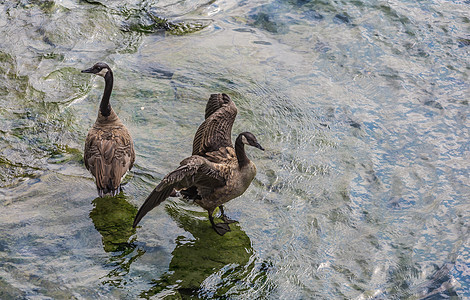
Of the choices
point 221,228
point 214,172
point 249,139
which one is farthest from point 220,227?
point 249,139

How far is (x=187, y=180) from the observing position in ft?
18.3

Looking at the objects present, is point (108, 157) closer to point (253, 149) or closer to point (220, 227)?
point (220, 227)

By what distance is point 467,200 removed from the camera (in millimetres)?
6645

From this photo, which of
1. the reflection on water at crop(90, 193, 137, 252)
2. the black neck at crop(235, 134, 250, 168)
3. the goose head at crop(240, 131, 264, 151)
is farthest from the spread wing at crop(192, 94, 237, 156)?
the reflection on water at crop(90, 193, 137, 252)

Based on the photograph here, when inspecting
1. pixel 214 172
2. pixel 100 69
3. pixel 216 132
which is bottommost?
pixel 214 172

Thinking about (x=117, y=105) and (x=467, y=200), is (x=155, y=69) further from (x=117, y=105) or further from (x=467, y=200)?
(x=467, y=200)

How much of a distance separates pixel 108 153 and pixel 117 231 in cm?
92

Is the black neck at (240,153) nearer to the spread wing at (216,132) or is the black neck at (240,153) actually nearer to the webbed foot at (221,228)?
the spread wing at (216,132)

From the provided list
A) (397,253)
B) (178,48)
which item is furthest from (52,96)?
(397,253)

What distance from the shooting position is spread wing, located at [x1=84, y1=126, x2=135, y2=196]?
6.00 metres

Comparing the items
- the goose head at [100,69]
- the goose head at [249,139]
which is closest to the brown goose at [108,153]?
the goose head at [100,69]

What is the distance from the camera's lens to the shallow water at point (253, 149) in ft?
18.1

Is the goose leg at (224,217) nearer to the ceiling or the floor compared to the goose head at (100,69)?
nearer to the floor

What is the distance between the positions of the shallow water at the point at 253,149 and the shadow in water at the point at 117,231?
20 millimetres
